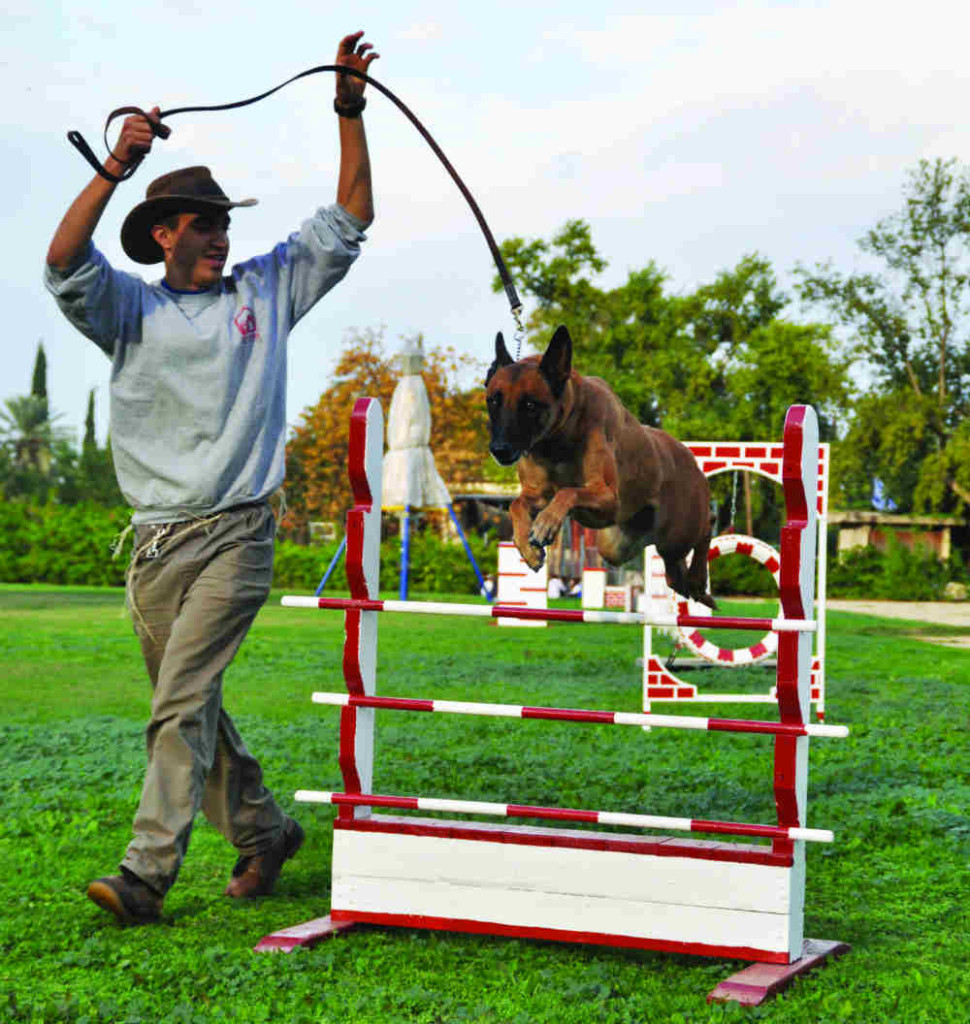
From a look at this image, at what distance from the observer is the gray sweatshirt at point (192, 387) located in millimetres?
4562

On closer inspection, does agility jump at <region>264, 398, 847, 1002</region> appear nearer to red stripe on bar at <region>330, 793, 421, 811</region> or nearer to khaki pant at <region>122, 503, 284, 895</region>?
red stripe on bar at <region>330, 793, 421, 811</region>

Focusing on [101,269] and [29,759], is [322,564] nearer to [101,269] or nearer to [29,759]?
[29,759]

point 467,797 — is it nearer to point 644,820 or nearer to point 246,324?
point 644,820

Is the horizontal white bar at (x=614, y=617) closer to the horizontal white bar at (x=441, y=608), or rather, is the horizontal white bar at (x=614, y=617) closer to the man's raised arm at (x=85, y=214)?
the horizontal white bar at (x=441, y=608)

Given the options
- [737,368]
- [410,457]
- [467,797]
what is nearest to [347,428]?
[737,368]

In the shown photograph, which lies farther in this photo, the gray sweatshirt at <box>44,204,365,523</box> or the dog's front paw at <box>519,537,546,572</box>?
the gray sweatshirt at <box>44,204,365,523</box>

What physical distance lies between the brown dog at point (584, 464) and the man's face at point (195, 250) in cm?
186

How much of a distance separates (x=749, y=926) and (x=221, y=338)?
2.47m

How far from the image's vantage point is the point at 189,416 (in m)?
4.57

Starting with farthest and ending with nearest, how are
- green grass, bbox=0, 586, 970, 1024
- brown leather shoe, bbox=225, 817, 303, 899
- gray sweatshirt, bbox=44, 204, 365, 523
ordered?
brown leather shoe, bbox=225, 817, 303, 899 < gray sweatshirt, bbox=44, 204, 365, 523 < green grass, bbox=0, 586, 970, 1024

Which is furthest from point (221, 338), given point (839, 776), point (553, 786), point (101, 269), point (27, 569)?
point (27, 569)

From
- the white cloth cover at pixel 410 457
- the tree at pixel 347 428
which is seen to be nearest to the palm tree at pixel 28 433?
the tree at pixel 347 428

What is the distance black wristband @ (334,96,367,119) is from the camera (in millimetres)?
4465

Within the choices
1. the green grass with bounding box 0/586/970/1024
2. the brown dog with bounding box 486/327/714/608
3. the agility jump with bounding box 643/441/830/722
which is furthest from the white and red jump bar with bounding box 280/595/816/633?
the agility jump with bounding box 643/441/830/722
